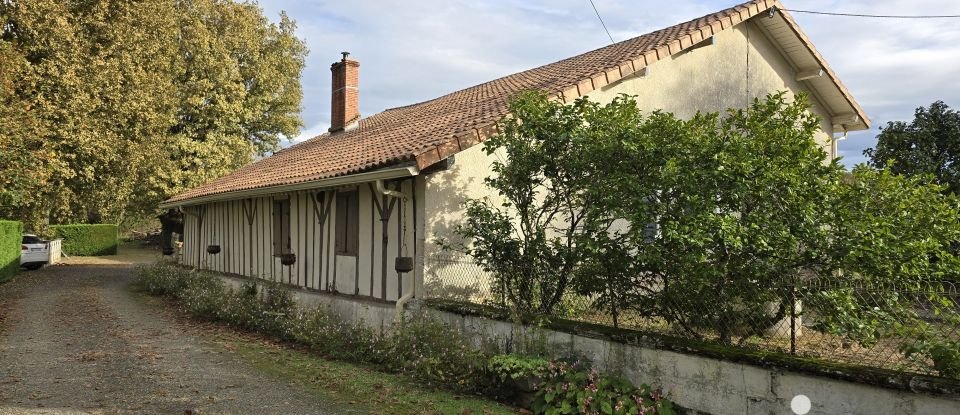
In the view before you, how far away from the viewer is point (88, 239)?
32.7 m

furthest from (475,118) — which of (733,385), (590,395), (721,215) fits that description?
(733,385)

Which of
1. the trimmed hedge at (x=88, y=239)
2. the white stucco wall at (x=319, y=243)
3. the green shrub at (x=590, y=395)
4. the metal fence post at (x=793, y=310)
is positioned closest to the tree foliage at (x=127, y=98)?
the trimmed hedge at (x=88, y=239)

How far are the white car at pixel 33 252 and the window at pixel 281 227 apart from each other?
52.5 feet

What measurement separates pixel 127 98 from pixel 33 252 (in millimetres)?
7949

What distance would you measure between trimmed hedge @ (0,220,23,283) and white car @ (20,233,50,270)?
2.13m

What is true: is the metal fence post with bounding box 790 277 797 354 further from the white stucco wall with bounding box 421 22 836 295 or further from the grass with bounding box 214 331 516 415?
the white stucco wall with bounding box 421 22 836 295

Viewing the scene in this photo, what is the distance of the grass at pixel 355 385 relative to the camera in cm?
621

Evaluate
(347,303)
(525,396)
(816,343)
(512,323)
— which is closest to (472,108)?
(347,303)

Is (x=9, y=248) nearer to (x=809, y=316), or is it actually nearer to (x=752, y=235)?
(x=752, y=235)

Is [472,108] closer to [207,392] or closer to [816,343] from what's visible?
[207,392]

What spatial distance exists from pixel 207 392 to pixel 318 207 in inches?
188

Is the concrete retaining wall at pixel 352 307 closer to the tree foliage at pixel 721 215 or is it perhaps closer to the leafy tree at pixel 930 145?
the tree foliage at pixel 721 215

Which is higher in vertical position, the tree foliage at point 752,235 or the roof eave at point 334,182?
the roof eave at point 334,182

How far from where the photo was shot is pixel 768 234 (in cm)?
552
